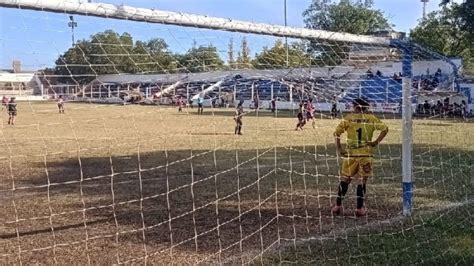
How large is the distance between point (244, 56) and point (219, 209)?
2.67 metres

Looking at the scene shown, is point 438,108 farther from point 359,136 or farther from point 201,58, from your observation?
point 201,58

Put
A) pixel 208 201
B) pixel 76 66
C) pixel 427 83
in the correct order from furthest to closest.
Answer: pixel 427 83, pixel 208 201, pixel 76 66

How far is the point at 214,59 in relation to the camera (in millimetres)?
6906

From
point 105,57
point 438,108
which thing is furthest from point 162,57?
point 438,108

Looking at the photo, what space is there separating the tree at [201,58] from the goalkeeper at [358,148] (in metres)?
2.37

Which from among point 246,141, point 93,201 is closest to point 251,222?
point 93,201

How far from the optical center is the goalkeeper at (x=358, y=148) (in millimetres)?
8680

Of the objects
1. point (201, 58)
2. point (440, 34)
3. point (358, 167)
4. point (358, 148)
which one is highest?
point (440, 34)

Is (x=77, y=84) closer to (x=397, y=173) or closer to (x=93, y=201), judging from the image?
(x=93, y=201)

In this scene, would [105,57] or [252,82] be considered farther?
[252,82]

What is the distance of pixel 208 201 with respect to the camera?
9.80m

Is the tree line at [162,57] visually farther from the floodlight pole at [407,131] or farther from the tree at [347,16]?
the tree at [347,16]

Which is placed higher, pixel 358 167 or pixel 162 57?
pixel 162 57

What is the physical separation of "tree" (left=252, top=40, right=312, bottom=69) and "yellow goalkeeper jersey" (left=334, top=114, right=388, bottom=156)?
1.15 m
